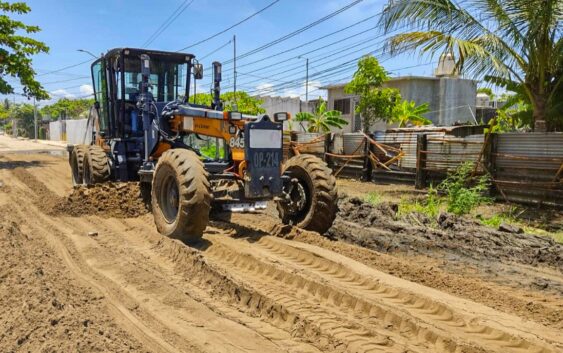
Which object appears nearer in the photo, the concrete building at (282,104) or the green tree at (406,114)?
the green tree at (406,114)

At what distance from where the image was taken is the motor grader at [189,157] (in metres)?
7.06

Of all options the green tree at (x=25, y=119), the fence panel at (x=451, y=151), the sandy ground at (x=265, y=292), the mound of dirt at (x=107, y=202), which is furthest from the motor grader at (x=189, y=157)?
the green tree at (x=25, y=119)

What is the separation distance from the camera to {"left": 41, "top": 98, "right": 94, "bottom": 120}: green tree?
86188mm

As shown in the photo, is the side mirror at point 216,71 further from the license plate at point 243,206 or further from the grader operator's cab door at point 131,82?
the license plate at point 243,206

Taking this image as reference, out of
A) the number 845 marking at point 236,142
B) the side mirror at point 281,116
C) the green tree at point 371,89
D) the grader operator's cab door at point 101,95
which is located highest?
the green tree at point 371,89

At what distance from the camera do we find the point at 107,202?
9.52 m

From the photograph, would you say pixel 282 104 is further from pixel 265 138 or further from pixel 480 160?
pixel 265 138

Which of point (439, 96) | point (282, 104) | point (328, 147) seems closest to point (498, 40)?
point (328, 147)

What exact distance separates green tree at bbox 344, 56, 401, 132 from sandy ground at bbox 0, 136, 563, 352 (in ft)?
56.9

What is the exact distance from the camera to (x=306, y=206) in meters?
8.02

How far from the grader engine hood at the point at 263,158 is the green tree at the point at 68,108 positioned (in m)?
84.7

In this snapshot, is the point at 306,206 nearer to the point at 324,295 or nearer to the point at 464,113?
the point at 324,295

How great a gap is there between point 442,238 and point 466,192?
3.37m

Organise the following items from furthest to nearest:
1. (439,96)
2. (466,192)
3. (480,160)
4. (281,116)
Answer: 1. (439,96)
2. (480,160)
3. (466,192)
4. (281,116)
